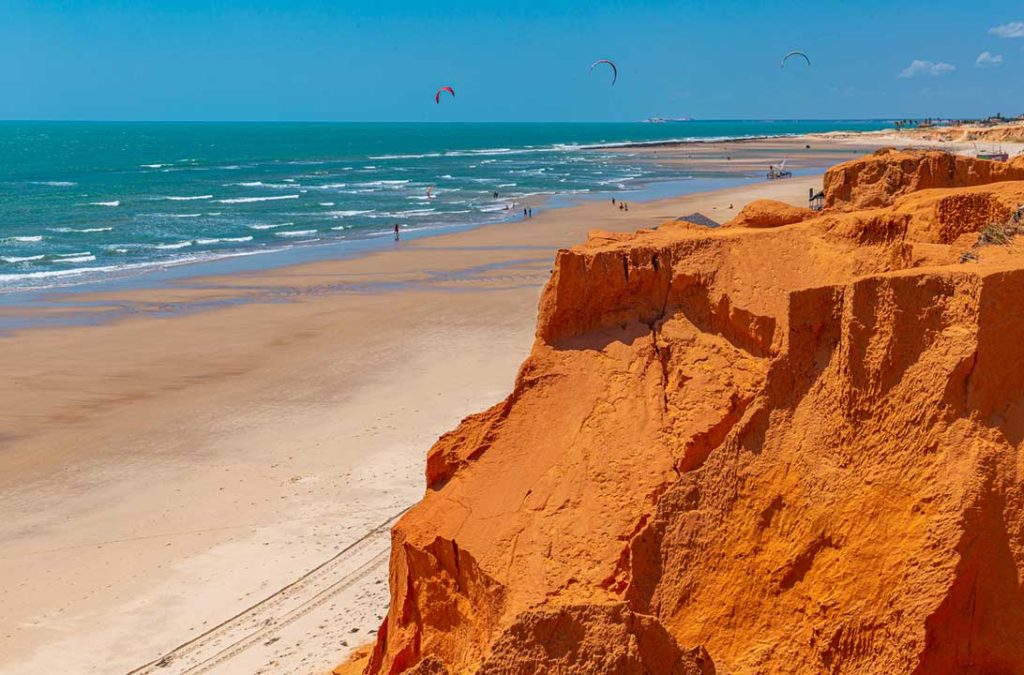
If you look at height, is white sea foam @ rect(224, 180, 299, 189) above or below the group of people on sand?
above

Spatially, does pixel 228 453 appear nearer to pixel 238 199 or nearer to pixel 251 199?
pixel 251 199

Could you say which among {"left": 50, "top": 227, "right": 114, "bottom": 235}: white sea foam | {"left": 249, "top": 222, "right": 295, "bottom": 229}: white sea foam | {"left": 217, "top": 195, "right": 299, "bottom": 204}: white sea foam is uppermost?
{"left": 217, "top": 195, "right": 299, "bottom": 204}: white sea foam

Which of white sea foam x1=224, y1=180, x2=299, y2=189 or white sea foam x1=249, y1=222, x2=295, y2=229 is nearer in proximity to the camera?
white sea foam x1=249, y1=222, x2=295, y2=229

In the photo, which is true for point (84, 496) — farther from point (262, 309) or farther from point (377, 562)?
point (262, 309)

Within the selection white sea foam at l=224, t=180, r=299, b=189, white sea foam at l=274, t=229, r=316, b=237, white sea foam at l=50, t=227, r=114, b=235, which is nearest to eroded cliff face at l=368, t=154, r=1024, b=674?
white sea foam at l=274, t=229, r=316, b=237

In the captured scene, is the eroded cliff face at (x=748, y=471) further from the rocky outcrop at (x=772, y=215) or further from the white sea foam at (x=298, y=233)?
the white sea foam at (x=298, y=233)

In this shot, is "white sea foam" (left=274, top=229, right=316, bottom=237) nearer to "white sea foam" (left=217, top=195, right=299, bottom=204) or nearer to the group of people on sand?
the group of people on sand

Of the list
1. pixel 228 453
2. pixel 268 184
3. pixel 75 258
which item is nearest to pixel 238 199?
pixel 268 184

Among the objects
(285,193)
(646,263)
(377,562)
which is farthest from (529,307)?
(285,193)
